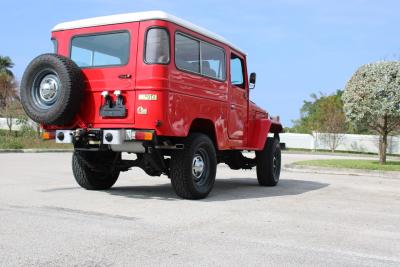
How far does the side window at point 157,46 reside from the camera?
7684 millimetres

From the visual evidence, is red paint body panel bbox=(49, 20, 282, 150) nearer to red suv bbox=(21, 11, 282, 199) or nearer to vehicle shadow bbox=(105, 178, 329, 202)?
red suv bbox=(21, 11, 282, 199)

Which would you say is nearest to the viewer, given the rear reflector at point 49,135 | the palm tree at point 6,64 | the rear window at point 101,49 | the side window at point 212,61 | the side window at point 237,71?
the rear window at point 101,49

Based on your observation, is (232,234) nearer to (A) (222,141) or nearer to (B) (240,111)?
(A) (222,141)

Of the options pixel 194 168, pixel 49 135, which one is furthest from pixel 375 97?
pixel 49 135

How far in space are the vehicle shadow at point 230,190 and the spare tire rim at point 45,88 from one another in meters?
1.97

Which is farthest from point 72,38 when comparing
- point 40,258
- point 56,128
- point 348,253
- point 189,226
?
point 348,253

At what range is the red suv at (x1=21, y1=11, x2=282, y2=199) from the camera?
766 cm

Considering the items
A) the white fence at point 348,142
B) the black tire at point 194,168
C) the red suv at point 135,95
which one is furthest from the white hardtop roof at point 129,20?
the white fence at point 348,142

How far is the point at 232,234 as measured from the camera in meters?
5.75

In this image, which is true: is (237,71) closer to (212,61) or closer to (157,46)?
(212,61)

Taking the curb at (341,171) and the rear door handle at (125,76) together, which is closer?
the rear door handle at (125,76)

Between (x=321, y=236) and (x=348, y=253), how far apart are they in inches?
30.3

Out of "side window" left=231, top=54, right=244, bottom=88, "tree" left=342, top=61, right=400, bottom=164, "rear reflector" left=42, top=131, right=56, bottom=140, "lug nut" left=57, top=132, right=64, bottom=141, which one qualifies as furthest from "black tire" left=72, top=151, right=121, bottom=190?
"tree" left=342, top=61, right=400, bottom=164

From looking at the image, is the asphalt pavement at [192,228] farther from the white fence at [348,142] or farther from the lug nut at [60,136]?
the white fence at [348,142]
